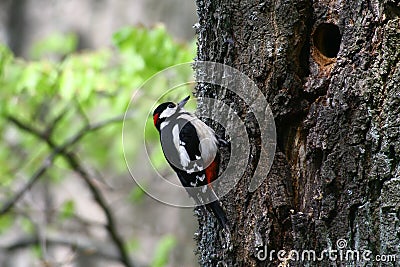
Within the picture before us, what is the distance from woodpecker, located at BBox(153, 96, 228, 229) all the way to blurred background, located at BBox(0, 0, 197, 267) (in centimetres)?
126

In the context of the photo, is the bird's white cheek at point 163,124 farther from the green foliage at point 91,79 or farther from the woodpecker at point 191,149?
the green foliage at point 91,79

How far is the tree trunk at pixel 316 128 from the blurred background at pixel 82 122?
1.90 m

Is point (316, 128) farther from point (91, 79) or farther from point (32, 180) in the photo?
point (32, 180)

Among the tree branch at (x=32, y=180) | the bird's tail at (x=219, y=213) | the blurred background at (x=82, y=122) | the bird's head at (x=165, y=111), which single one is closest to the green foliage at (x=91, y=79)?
the blurred background at (x=82, y=122)

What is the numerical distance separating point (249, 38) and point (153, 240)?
6.21m

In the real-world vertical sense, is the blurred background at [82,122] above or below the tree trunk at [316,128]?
above

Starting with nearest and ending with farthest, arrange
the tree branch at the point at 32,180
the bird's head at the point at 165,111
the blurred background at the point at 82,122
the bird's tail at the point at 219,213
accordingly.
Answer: the bird's tail at the point at 219,213
the bird's head at the point at 165,111
the blurred background at the point at 82,122
the tree branch at the point at 32,180

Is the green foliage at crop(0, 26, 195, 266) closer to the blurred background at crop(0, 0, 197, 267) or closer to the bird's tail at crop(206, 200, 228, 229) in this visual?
the blurred background at crop(0, 0, 197, 267)

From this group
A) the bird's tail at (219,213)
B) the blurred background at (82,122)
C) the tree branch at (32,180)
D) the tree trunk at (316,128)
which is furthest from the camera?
the tree branch at (32,180)

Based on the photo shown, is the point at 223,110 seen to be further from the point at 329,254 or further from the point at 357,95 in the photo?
the point at 329,254

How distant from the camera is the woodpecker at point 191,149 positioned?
2.62m

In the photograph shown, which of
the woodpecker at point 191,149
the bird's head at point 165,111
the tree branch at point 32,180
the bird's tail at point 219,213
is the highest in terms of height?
the tree branch at point 32,180

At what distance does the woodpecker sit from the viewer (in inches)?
103

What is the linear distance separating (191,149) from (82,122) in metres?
3.81
